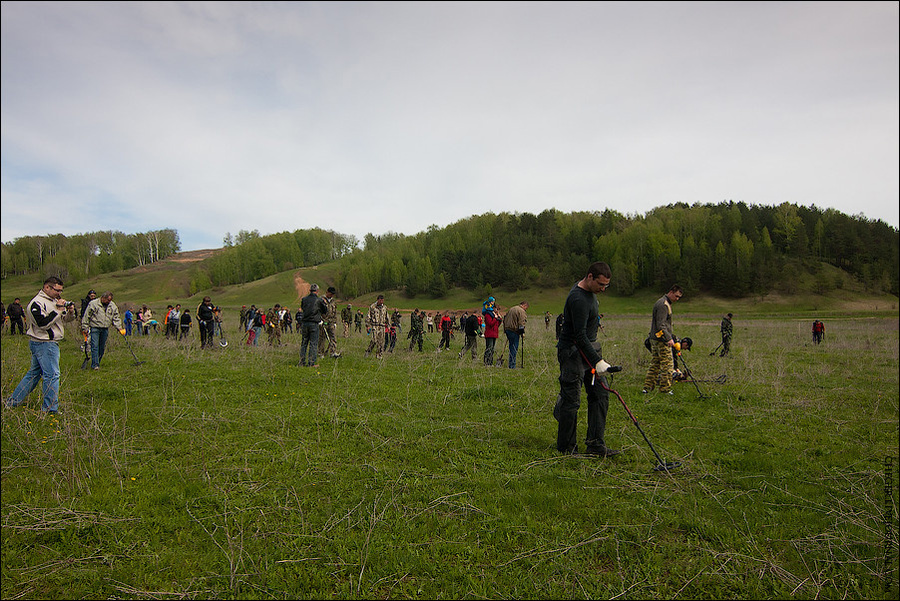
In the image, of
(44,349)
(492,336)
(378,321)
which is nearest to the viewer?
(44,349)

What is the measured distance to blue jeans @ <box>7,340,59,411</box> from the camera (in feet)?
22.3

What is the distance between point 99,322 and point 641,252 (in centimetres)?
5493

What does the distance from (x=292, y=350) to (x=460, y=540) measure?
42.1 ft

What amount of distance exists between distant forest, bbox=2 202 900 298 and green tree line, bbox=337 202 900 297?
0.09m

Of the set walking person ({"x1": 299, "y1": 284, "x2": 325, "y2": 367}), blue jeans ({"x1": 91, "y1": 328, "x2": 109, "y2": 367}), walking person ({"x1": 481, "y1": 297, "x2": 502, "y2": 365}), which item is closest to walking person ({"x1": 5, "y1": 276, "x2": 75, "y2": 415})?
blue jeans ({"x1": 91, "y1": 328, "x2": 109, "y2": 367})

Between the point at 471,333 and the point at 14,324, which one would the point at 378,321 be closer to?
the point at 471,333

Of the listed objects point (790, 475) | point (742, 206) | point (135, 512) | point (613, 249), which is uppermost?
point (742, 206)

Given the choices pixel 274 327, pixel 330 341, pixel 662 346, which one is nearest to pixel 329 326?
pixel 330 341

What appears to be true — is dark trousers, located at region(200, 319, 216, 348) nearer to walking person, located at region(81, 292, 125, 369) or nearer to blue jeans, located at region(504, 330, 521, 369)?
walking person, located at region(81, 292, 125, 369)

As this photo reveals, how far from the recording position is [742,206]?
87.8 meters

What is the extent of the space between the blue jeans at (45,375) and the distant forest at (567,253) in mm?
9610

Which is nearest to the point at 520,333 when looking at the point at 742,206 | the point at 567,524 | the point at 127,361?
the point at 567,524

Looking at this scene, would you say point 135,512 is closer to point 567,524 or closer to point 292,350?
point 567,524

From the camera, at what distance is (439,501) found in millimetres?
4125
